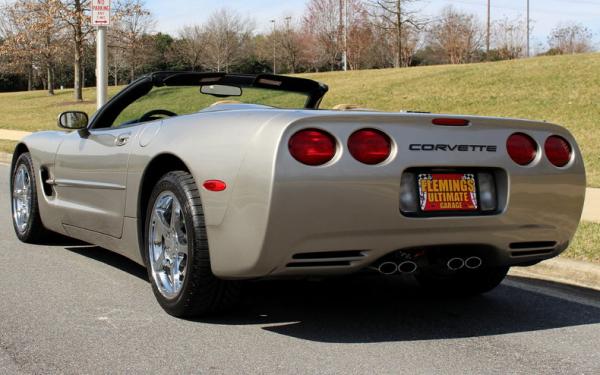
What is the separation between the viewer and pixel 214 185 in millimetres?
3930

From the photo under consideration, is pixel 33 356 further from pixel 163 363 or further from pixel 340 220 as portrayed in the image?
pixel 340 220

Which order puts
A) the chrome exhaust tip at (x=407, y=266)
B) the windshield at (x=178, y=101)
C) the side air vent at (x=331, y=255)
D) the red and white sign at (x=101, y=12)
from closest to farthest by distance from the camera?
the side air vent at (x=331, y=255), the chrome exhaust tip at (x=407, y=266), the windshield at (x=178, y=101), the red and white sign at (x=101, y=12)

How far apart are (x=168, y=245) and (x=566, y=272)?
2991mm

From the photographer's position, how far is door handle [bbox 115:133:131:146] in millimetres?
4875

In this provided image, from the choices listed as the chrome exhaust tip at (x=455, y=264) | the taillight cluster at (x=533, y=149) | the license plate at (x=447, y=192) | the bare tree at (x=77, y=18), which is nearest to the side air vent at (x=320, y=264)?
the license plate at (x=447, y=192)

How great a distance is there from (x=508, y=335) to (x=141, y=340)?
1.90m

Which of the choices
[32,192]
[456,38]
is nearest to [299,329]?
[32,192]

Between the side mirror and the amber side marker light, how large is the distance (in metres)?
2.01

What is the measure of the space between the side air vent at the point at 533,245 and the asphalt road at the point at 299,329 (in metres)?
0.46

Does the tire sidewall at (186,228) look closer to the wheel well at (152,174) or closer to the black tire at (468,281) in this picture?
the wheel well at (152,174)

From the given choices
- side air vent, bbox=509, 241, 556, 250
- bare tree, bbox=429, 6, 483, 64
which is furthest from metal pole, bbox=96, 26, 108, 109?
bare tree, bbox=429, 6, 483, 64

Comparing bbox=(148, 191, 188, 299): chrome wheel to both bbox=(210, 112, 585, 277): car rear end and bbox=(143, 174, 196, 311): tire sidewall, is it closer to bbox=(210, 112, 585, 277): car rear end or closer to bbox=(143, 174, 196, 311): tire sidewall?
bbox=(143, 174, 196, 311): tire sidewall

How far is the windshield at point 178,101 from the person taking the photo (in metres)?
5.34

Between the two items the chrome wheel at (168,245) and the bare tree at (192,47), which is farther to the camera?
the bare tree at (192,47)
